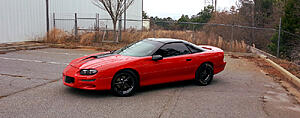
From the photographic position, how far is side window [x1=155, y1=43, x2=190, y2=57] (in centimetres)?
731

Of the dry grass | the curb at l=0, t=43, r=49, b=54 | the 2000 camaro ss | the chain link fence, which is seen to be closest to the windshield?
the 2000 camaro ss

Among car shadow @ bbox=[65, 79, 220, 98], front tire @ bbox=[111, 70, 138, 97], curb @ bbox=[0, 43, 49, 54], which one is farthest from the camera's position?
curb @ bbox=[0, 43, 49, 54]

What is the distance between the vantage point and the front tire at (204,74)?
7.85 meters

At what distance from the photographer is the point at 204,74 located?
7.98 m

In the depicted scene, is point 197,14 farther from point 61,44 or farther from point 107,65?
point 107,65

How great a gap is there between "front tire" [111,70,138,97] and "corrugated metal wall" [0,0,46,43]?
1275 centimetres

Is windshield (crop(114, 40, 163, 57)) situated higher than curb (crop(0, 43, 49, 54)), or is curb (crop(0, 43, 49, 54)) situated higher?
windshield (crop(114, 40, 163, 57))

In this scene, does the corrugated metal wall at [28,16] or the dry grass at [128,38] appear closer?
the corrugated metal wall at [28,16]

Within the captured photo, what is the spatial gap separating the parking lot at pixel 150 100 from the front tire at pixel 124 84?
0.15m

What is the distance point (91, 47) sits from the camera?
689 inches

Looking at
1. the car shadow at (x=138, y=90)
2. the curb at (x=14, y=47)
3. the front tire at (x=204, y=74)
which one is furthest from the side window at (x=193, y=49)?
the curb at (x=14, y=47)

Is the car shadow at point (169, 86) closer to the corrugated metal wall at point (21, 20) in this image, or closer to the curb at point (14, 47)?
the curb at point (14, 47)

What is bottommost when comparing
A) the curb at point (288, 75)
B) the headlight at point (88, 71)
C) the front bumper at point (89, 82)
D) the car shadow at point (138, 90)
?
the car shadow at point (138, 90)

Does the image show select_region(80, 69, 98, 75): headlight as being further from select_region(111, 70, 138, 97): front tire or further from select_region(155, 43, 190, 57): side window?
select_region(155, 43, 190, 57): side window
